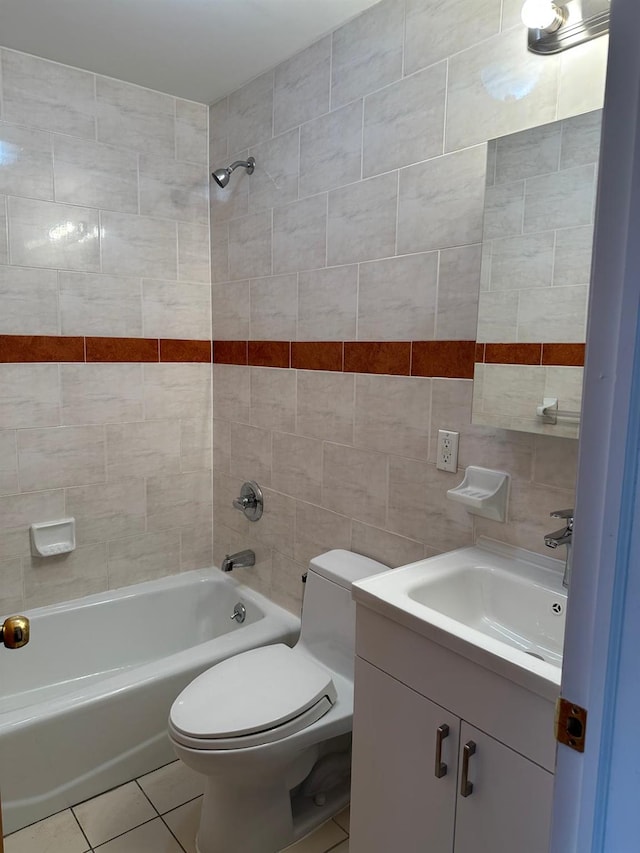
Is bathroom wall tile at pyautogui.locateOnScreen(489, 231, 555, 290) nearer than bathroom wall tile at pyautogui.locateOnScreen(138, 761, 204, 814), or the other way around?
bathroom wall tile at pyautogui.locateOnScreen(489, 231, 555, 290)

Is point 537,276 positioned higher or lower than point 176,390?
higher

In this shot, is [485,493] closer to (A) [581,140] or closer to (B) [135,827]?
(A) [581,140]

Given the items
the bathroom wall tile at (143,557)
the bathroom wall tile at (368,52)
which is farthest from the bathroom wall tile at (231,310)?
the bathroom wall tile at (143,557)

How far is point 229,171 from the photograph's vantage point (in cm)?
236

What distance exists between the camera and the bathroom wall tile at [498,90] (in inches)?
56.4

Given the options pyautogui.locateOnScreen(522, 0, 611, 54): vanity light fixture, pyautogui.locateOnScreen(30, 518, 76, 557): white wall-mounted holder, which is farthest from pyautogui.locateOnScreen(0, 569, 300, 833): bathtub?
pyautogui.locateOnScreen(522, 0, 611, 54): vanity light fixture

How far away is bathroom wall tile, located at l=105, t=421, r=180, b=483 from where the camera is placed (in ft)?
8.38

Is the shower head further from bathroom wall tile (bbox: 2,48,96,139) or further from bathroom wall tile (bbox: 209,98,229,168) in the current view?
bathroom wall tile (bbox: 2,48,96,139)

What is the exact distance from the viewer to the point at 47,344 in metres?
2.35

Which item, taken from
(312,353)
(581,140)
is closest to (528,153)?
(581,140)

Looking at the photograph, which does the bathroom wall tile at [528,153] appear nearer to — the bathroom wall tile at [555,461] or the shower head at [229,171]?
the bathroom wall tile at [555,461]

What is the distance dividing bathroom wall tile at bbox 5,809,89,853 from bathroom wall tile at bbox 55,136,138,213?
2.21 meters

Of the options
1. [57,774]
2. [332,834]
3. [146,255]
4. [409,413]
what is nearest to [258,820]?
[332,834]

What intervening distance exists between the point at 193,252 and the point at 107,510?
122 centimetres
